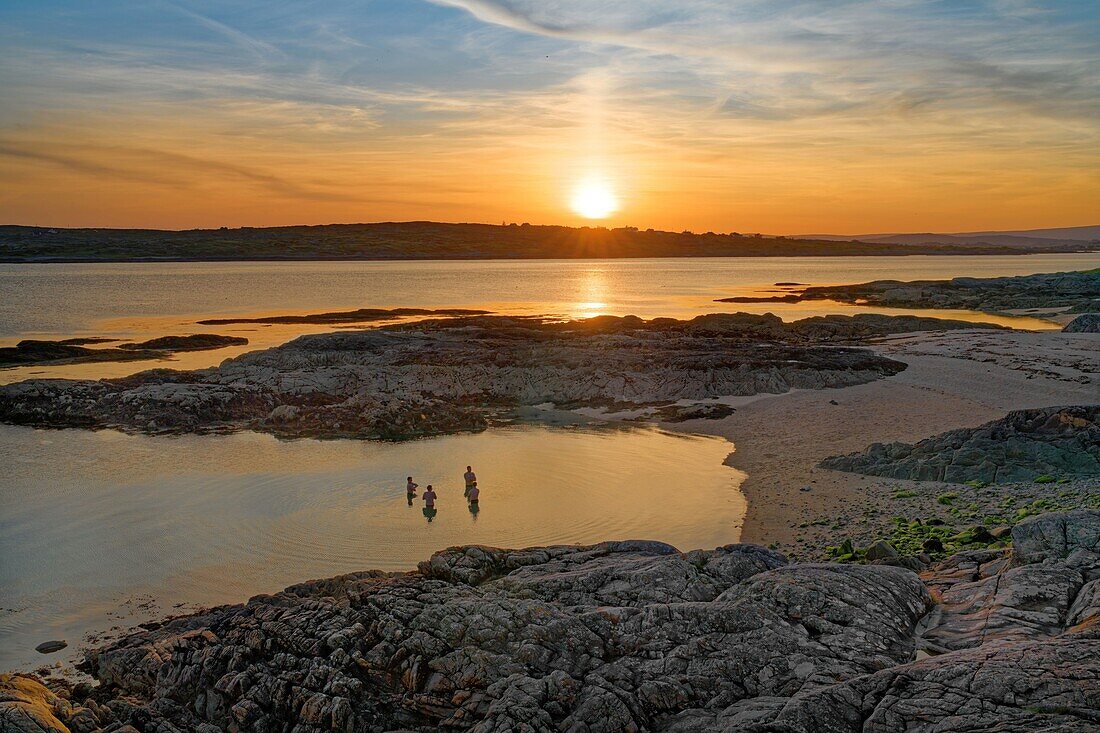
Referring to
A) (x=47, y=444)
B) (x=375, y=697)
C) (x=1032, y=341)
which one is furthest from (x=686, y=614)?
(x=1032, y=341)

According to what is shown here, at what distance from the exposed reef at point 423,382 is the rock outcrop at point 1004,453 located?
12630 millimetres

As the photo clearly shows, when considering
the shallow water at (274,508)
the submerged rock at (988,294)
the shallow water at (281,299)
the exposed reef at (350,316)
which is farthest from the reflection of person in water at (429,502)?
the submerged rock at (988,294)

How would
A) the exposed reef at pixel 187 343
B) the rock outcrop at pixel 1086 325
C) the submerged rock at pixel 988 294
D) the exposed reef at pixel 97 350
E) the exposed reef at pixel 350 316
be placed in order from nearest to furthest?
the exposed reef at pixel 97 350, the rock outcrop at pixel 1086 325, the exposed reef at pixel 187 343, the exposed reef at pixel 350 316, the submerged rock at pixel 988 294

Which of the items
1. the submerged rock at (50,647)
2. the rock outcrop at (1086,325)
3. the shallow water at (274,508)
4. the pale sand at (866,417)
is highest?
the rock outcrop at (1086,325)

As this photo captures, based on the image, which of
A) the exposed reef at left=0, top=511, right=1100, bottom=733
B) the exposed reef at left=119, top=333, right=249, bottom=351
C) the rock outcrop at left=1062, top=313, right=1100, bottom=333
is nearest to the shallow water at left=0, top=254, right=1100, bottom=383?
the exposed reef at left=119, top=333, right=249, bottom=351

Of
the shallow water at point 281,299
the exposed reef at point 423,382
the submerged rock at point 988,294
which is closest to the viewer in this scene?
the exposed reef at point 423,382

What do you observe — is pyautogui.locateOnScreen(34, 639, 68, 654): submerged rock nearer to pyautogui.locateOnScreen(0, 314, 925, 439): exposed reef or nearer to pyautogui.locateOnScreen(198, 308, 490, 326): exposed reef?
pyautogui.locateOnScreen(0, 314, 925, 439): exposed reef

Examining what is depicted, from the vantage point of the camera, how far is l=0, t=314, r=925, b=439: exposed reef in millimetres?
30578

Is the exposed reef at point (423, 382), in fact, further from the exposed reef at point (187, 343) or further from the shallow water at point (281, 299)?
the exposed reef at point (187, 343)

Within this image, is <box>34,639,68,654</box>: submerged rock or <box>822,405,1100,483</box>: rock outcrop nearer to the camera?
<box>34,639,68,654</box>: submerged rock

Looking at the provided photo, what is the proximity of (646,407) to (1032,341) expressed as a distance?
2583cm

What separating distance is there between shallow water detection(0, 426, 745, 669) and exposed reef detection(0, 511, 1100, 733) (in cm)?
336

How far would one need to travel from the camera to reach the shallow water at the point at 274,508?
51.5ft

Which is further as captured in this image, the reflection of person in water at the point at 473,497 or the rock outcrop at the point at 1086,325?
the rock outcrop at the point at 1086,325
